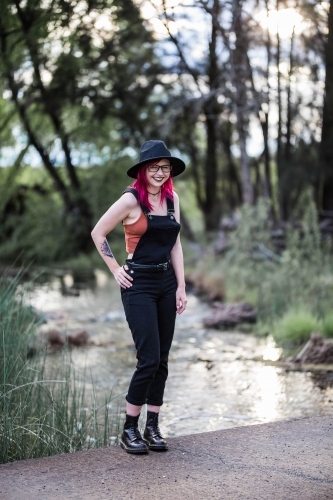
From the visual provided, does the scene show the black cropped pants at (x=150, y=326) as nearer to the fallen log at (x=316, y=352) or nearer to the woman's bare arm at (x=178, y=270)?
the woman's bare arm at (x=178, y=270)

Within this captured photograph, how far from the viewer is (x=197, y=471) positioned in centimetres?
349

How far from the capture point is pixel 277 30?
12.8 m

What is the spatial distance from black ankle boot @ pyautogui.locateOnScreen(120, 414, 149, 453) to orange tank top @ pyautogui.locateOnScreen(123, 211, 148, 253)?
0.86 meters

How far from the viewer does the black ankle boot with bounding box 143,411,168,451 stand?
381cm

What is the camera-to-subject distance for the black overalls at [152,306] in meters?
3.82

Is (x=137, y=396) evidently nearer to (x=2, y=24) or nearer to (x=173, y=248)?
(x=173, y=248)

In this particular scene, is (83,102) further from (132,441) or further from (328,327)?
(132,441)

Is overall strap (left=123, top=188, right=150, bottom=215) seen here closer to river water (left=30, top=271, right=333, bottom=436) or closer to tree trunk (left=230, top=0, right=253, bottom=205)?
river water (left=30, top=271, right=333, bottom=436)

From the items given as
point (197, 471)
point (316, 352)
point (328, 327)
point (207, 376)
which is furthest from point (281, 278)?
point (197, 471)

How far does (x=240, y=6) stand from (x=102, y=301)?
188 inches

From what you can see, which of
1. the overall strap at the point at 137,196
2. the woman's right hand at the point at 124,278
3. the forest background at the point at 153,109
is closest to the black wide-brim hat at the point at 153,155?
the overall strap at the point at 137,196

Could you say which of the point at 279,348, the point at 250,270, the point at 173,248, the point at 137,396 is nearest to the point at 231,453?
the point at 137,396

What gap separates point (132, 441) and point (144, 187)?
1233 millimetres

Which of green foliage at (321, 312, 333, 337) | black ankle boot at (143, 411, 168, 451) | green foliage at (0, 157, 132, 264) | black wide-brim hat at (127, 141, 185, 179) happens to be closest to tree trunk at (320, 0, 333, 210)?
green foliage at (321, 312, 333, 337)
